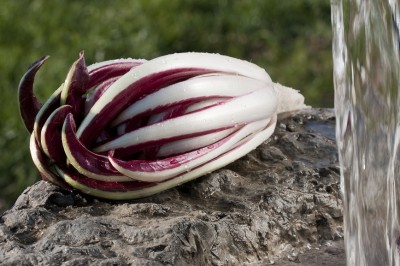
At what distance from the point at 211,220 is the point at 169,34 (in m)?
3.07

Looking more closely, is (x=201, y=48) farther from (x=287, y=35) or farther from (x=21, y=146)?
(x=21, y=146)

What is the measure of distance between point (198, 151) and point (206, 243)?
1.06 ft

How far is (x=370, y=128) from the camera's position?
6.90ft

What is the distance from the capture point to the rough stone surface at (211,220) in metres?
1.95

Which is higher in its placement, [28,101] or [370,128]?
[28,101]

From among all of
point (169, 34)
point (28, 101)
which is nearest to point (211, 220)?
point (28, 101)

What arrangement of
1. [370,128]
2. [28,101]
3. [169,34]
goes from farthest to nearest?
[169,34] < [28,101] < [370,128]

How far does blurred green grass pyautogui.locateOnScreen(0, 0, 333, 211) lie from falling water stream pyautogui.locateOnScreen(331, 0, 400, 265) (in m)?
2.46

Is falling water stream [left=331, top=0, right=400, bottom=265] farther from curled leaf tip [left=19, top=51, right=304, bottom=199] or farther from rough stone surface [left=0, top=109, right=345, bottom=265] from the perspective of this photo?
curled leaf tip [left=19, top=51, right=304, bottom=199]

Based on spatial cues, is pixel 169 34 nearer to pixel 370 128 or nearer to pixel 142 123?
pixel 142 123

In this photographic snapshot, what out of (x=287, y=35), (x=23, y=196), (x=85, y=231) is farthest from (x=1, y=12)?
(x=85, y=231)

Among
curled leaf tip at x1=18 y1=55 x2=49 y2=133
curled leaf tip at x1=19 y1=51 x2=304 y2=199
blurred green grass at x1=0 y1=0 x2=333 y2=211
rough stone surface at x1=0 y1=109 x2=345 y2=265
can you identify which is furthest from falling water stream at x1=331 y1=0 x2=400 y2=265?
blurred green grass at x1=0 y1=0 x2=333 y2=211

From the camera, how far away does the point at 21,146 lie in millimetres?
4184

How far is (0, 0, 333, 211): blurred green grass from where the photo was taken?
4.79 m
